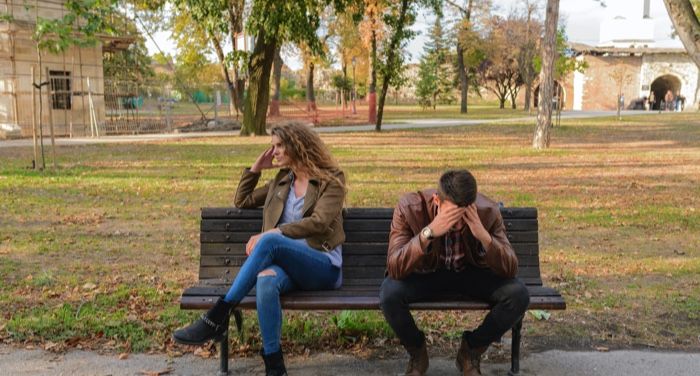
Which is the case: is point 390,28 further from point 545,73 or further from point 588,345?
point 588,345

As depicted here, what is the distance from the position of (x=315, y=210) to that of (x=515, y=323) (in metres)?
1.29

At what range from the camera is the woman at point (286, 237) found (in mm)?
3705

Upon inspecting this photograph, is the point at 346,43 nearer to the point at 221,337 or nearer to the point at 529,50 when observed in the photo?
the point at 529,50

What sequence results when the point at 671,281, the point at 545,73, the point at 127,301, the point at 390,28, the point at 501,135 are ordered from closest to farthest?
the point at 127,301, the point at 671,281, the point at 545,73, the point at 501,135, the point at 390,28

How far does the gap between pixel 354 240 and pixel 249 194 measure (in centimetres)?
73

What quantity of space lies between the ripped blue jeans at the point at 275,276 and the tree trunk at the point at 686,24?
16.4 ft

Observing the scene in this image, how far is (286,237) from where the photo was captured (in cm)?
395

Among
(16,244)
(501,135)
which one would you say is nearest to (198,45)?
(501,135)

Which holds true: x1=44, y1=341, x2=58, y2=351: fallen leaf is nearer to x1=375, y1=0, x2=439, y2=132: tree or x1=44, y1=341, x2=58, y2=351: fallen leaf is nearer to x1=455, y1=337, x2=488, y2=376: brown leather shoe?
x1=455, y1=337, x2=488, y2=376: brown leather shoe

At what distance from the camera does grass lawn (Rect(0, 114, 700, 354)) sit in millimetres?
4543

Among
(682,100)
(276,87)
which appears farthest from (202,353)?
→ (682,100)

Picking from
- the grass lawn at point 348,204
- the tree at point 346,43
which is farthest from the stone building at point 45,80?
the tree at point 346,43

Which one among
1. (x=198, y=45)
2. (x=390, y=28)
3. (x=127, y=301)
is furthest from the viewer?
(x=198, y=45)

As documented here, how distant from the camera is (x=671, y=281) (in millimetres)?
5816
